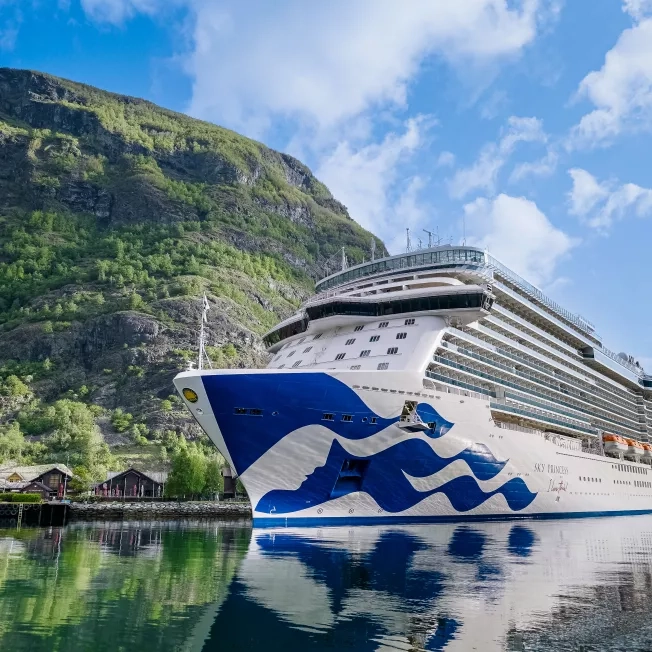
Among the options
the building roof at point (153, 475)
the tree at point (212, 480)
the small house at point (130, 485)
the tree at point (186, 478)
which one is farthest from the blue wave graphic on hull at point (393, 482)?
the building roof at point (153, 475)

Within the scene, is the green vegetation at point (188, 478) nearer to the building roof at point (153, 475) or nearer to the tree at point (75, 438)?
the building roof at point (153, 475)

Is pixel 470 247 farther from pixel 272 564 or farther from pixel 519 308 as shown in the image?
pixel 272 564

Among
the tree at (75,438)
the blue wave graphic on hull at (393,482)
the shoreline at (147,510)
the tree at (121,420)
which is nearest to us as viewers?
the blue wave graphic on hull at (393,482)

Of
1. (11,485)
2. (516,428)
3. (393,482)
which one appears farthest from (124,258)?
(393,482)

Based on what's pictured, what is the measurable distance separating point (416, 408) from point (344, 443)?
363 cm

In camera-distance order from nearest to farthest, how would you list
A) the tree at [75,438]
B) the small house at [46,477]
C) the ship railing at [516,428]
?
1. the ship railing at [516,428]
2. the small house at [46,477]
3. the tree at [75,438]

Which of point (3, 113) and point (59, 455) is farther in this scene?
point (3, 113)

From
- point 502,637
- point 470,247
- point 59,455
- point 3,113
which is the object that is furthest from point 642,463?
point 3,113

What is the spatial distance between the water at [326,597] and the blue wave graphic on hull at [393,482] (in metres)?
3.49

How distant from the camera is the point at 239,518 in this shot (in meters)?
46.2

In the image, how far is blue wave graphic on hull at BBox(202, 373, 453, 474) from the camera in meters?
24.6

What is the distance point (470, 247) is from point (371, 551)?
22193mm

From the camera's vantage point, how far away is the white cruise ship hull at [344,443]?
24703 millimetres

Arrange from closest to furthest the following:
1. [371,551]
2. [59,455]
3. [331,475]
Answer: [371,551] → [331,475] → [59,455]
